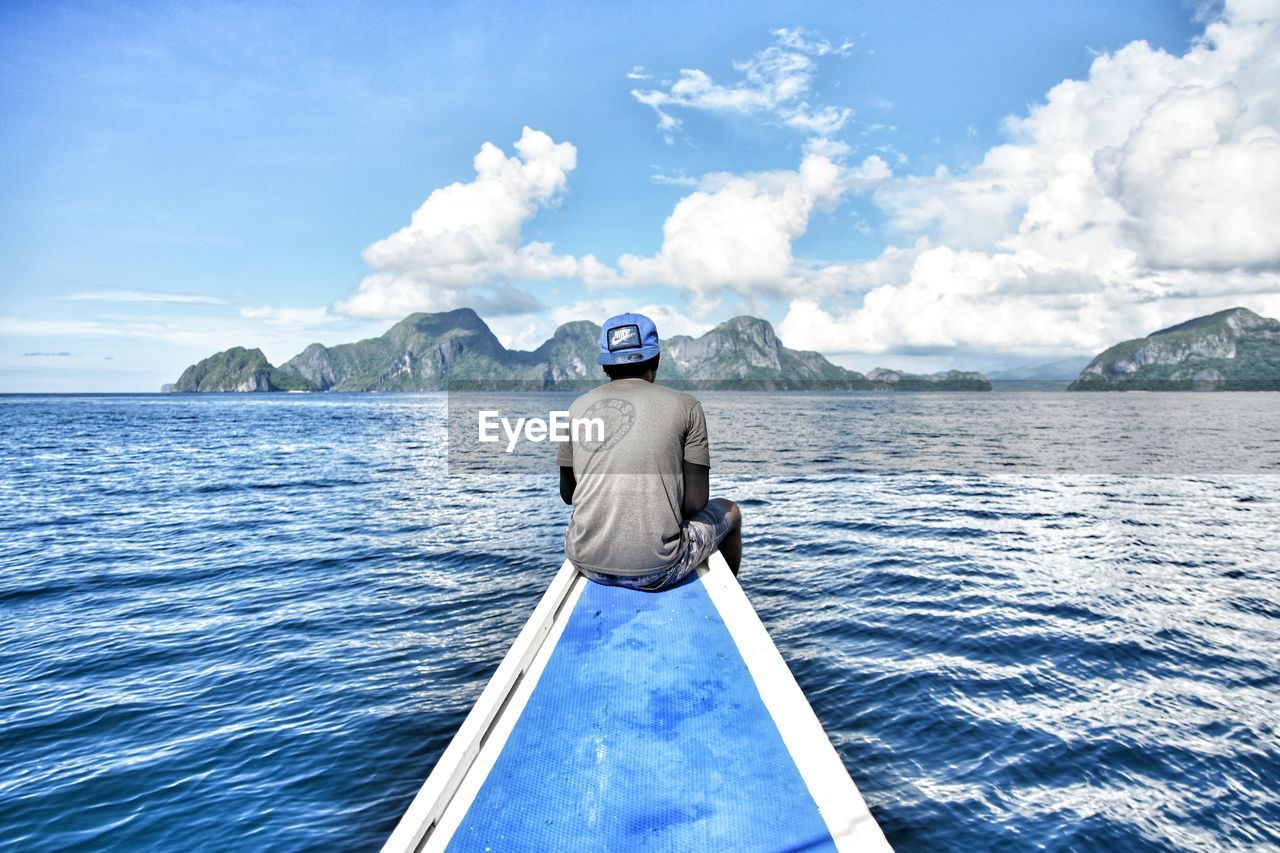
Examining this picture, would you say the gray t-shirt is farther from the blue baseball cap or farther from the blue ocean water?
the blue ocean water

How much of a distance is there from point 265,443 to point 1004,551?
50484mm

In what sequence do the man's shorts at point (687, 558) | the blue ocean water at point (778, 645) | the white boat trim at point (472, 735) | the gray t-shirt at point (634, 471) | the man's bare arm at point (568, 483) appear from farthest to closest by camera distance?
the man's bare arm at point (568, 483) → the man's shorts at point (687, 558) → the blue ocean water at point (778, 645) → the gray t-shirt at point (634, 471) → the white boat trim at point (472, 735)

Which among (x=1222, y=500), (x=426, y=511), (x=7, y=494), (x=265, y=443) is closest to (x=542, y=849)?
(x=426, y=511)

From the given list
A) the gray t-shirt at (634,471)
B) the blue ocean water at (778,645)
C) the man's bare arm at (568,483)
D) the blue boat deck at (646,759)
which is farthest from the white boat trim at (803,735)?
the blue ocean water at (778,645)

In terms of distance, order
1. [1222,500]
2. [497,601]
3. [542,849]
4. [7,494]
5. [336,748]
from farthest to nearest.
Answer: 1. [7,494]
2. [1222,500]
3. [497,601]
4. [336,748]
5. [542,849]

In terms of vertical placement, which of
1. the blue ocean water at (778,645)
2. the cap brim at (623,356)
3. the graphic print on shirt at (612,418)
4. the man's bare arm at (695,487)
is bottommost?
the blue ocean water at (778,645)

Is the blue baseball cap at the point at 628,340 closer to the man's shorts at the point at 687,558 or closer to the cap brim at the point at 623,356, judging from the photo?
the cap brim at the point at 623,356

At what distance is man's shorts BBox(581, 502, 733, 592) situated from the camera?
586 cm

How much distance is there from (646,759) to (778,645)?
5711mm

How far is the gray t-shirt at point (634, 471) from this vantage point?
18.1 ft

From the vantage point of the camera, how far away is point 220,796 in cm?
590

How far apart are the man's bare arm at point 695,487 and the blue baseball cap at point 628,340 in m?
1.04

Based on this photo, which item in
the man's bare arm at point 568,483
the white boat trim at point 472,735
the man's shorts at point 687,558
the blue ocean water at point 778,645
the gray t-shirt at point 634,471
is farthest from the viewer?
the man's bare arm at point 568,483

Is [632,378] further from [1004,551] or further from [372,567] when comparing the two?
[1004,551]
